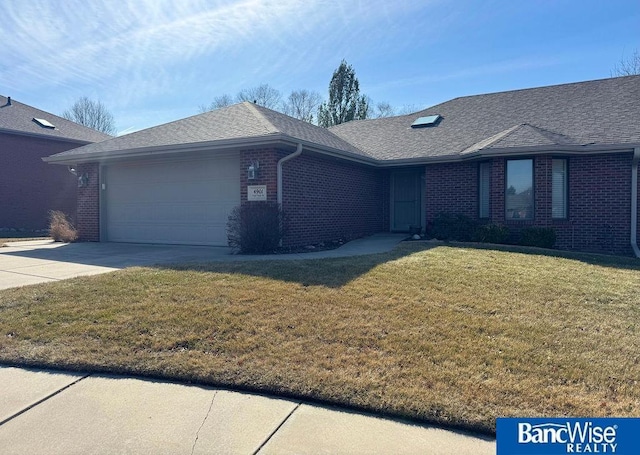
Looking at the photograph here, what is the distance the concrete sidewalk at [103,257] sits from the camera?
8.08 meters

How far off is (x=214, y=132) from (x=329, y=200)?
363 centimetres

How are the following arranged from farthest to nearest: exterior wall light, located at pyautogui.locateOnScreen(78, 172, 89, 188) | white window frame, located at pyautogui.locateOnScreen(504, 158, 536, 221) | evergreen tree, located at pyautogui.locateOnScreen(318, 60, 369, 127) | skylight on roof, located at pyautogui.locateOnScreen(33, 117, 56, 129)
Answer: evergreen tree, located at pyautogui.locateOnScreen(318, 60, 369, 127) < skylight on roof, located at pyautogui.locateOnScreen(33, 117, 56, 129) < exterior wall light, located at pyautogui.locateOnScreen(78, 172, 89, 188) < white window frame, located at pyautogui.locateOnScreen(504, 158, 536, 221)

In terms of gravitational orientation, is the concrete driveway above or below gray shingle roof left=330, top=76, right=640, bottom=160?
below

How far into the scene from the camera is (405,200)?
1582 centimetres

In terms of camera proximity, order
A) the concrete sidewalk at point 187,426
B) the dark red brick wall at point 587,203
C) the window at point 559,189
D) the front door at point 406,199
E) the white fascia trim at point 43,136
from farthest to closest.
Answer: the white fascia trim at point 43,136 → the front door at point 406,199 → the window at point 559,189 → the dark red brick wall at point 587,203 → the concrete sidewalk at point 187,426

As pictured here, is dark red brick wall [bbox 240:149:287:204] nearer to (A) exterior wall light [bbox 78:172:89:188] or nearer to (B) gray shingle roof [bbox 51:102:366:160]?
(B) gray shingle roof [bbox 51:102:366:160]

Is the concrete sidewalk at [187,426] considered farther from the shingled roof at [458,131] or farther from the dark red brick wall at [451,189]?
the dark red brick wall at [451,189]

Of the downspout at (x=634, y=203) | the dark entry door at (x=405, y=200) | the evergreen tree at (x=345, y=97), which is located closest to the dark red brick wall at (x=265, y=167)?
the dark entry door at (x=405, y=200)

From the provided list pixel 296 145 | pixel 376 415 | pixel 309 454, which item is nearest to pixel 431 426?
pixel 376 415

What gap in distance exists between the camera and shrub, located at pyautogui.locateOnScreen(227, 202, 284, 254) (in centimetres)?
1030

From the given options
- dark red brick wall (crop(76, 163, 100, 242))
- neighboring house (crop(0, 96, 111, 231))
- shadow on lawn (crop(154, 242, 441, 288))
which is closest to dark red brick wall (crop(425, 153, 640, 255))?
shadow on lawn (crop(154, 242, 441, 288))

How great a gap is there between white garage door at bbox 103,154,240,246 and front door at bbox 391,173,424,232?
6.35 m

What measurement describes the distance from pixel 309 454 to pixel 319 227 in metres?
9.63

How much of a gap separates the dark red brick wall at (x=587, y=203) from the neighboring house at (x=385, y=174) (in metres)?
0.03
